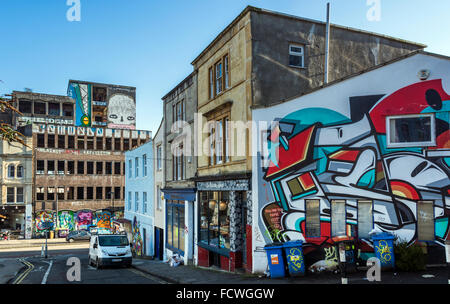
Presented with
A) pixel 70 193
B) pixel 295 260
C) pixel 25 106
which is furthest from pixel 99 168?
pixel 295 260

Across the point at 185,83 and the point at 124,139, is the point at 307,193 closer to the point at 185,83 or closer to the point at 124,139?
the point at 185,83

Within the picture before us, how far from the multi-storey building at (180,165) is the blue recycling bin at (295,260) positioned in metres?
8.50

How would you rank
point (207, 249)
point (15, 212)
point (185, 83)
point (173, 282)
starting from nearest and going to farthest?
point (173, 282)
point (207, 249)
point (185, 83)
point (15, 212)

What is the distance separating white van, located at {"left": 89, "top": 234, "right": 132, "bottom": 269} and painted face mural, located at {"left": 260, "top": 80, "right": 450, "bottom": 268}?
1011 cm

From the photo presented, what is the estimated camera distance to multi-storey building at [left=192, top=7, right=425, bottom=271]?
15.5 metres

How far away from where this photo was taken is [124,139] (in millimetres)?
58750

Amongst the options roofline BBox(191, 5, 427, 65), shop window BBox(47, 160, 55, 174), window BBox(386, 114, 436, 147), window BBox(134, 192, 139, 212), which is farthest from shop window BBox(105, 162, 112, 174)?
window BBox(386, 114, 436, 147)

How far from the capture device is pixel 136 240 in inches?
1341

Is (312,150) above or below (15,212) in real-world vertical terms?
above

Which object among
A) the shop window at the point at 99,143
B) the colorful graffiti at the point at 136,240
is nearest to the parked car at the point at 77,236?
the shop window at the point at 99,143

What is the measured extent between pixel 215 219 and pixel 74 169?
42067mm

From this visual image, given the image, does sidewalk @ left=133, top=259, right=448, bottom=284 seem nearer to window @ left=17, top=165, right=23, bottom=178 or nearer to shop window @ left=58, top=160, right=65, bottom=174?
window @ left=17, top=165, right=23, bottom=178

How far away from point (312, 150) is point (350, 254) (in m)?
3.58

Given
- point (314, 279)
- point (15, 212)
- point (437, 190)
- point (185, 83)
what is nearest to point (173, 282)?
point (314, 279)
